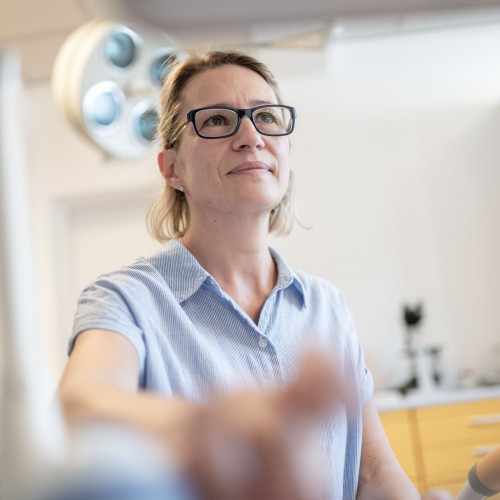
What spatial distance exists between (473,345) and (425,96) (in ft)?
4.77

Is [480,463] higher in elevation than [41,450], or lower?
lower

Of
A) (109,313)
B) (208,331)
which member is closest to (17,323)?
(109,313)

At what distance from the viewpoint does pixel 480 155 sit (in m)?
3.44

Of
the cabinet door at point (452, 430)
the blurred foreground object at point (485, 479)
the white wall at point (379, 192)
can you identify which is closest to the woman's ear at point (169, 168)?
the blurred foreground object at point (485, 479)

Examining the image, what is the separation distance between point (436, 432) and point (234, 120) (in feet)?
6.88

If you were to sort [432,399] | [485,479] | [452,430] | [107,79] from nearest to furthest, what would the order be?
[485,479] → [107,79] → [452,430] → [432,399]

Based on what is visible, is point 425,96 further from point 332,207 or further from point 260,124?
point 260,124

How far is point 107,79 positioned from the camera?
129 centimetres

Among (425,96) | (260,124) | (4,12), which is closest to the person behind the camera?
(260,124)

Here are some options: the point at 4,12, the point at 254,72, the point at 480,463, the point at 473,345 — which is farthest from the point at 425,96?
the point at 480,463

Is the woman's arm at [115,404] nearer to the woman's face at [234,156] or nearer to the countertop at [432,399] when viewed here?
the woman's face at [234,156]

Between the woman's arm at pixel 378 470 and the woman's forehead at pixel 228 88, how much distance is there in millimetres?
512

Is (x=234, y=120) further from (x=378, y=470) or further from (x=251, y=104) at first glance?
(x=378, y=470)

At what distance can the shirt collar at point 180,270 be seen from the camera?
0.86 m
